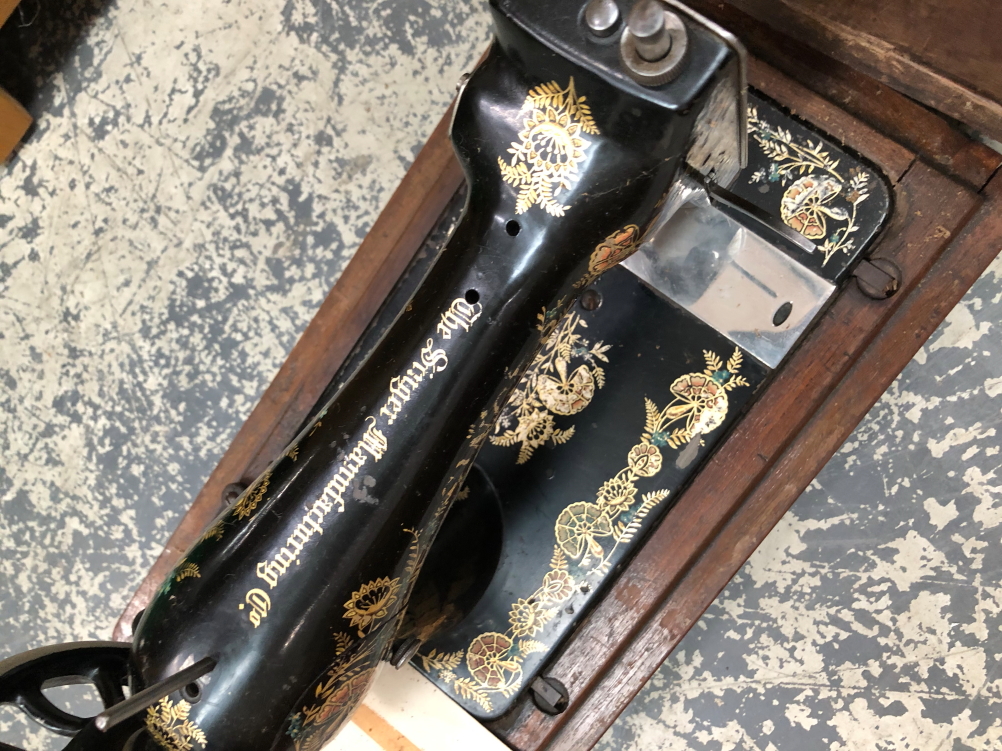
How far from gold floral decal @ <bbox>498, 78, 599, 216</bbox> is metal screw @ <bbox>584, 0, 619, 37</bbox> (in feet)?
0.11

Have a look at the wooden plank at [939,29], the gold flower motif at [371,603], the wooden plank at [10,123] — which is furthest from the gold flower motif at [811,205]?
the wooden plank at [10,123]

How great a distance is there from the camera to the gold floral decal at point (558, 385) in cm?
65

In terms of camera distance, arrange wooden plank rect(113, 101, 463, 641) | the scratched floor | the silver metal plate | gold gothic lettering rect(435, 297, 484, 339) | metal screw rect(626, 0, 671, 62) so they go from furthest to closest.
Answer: the scratched floor, wooden plank rect(113, 101, 463, 641), the silver metal plate, gold gothic lettering rect(435, 297, 484, 339), metal screw rect(626, 0, 671, 62)

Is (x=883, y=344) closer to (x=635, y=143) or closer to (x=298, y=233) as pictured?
(x=635, y=143)

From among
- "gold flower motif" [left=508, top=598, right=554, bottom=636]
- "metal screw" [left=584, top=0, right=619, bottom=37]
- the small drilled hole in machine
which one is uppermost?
"metal screw" [left=584, top=0, right=619, bottom=37]

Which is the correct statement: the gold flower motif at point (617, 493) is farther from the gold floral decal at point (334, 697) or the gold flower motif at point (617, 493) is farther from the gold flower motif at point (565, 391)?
the gold floral decal at point (334, 697)

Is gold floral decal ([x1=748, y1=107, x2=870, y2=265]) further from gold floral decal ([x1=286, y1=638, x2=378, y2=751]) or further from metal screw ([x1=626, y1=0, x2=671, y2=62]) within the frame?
gold floral decal ([x1=286, y1=638, x2=378, y2=751])

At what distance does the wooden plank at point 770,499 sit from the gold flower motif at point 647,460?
0.19 ft

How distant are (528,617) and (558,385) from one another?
0.71 feet

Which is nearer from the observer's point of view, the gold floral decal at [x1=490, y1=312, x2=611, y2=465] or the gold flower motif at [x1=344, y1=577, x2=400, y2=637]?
the gold flower motif at [x1=344, y1=577, x2=400, y2=637]

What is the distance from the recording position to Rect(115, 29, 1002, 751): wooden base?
609 mm

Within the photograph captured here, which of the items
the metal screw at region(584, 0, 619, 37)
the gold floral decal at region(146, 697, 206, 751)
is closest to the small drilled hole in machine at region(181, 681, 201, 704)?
the gold floral decal at region(146, 697, 206, 751)

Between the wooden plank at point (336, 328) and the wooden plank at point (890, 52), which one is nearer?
the wooden plank at point (890, 52)

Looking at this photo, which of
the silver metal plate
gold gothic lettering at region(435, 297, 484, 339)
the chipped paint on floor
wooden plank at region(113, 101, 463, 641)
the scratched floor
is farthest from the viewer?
the chipped paint on floor
